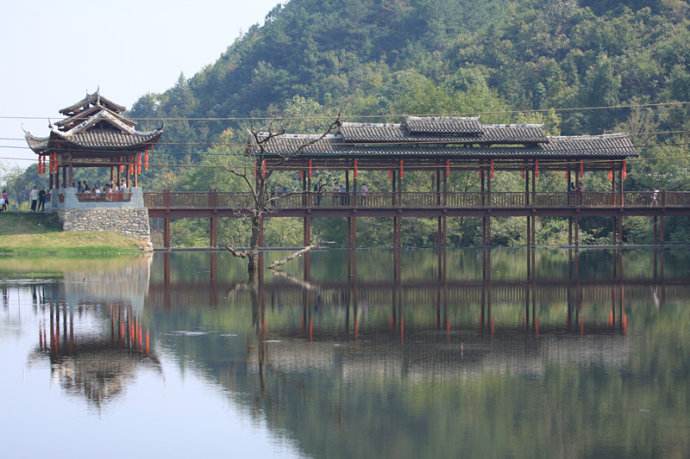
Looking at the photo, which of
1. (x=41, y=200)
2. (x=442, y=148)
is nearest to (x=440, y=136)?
(x=442, y=148)

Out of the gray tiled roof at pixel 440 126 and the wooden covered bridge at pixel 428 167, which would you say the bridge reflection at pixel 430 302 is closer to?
the wooden covered bridge at pixel 428 167

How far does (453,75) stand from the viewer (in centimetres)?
10656

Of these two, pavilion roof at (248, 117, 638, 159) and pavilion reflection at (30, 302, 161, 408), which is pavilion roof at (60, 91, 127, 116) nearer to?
pavilion roof at (248, 117, 638, 159)

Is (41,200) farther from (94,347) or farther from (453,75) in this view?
(453,75)

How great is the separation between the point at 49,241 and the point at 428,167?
19875mm

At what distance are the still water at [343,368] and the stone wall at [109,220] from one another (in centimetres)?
1563

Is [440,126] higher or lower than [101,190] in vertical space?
higher

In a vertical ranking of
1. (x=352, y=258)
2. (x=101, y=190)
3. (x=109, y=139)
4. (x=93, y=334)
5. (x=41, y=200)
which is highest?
(x=109, y=139)

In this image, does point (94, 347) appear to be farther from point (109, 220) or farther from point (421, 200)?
point (421, 200)

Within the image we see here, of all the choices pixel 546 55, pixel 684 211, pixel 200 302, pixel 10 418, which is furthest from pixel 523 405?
pixel 546 55

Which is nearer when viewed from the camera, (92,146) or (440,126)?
(92,146)

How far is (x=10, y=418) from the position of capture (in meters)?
20.5

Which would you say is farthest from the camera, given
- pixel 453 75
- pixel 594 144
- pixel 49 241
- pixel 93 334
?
pixel 453 75

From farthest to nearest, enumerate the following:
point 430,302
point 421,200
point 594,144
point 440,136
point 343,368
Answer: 1. point 594,144
2. point 421,200
3. point 440,136
4. point 430,302
5. point 343,368
